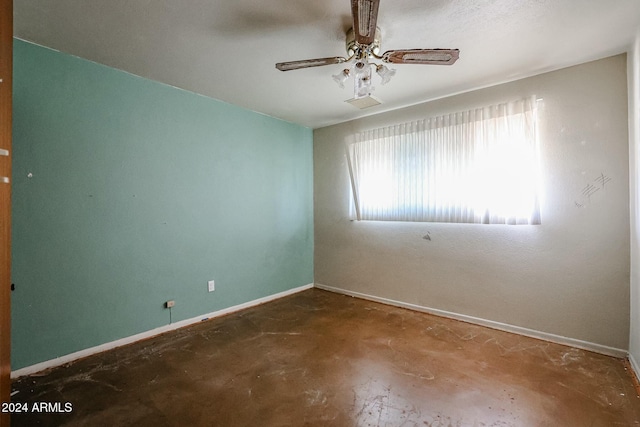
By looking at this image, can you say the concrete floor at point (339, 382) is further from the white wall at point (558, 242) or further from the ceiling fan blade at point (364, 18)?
the ceiling fan blade at point (364, 18)

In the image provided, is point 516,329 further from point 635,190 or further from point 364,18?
point 364,18

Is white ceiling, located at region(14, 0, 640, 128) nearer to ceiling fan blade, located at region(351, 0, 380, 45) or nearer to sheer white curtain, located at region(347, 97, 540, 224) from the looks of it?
ceiling fan blade, located at region(351, 0, 380, 45)

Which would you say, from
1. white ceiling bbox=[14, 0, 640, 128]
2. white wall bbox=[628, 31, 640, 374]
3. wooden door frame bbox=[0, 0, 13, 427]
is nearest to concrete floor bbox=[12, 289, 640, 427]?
white wall bbox=[628, 31, 640, 374]

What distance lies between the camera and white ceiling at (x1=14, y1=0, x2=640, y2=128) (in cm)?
179

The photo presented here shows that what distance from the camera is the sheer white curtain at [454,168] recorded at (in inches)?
107

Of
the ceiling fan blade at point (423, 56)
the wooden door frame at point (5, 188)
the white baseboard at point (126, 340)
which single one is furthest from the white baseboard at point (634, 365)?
the wooden door frame at point (5, 188)

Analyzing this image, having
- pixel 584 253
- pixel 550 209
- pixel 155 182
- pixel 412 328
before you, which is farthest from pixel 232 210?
pixel 584 253

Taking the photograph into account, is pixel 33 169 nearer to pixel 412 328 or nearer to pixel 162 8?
pixel 162 8

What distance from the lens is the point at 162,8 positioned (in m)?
1.79

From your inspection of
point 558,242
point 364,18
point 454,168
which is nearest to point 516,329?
point 558,242

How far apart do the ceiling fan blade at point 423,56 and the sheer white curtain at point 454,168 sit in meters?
1.36

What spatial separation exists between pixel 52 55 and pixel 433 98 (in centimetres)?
359

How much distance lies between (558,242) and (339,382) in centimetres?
232

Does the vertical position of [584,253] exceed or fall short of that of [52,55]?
it falls short
